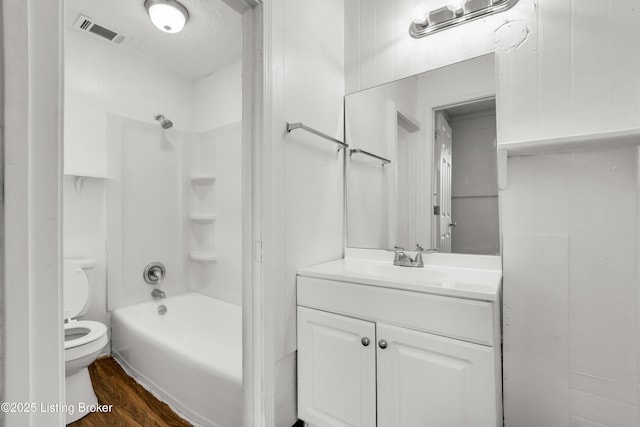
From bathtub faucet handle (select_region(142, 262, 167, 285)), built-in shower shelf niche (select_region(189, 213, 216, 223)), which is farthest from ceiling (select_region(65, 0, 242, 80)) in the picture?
bathtub faucet handle (select_region(142, 262, 167, 285))

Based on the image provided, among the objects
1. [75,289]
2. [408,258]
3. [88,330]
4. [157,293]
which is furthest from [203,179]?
[408,258]

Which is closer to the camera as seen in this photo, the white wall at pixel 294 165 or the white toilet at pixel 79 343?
the white wall at pixel 294 165

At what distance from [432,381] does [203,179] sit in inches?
88.6

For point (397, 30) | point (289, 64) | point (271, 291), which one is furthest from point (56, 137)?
point (397, 30)

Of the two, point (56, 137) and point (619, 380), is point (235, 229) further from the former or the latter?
point (619, 380)

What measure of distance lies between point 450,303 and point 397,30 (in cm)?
136

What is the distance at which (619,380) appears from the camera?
102 cm

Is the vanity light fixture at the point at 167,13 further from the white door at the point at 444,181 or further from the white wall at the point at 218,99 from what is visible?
the white door at the point at 444,181

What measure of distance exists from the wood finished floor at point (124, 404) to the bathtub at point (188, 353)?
0.14 ft

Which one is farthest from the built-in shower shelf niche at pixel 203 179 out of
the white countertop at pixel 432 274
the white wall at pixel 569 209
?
the white wall at pixel 569 209

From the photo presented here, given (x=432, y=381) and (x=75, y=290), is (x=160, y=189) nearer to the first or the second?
(x=75, y=290)

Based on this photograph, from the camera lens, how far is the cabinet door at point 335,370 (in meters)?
1.11

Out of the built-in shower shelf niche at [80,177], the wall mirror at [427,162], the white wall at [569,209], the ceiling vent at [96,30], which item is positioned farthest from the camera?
A: the built-in shower shelf niche at [80,177]

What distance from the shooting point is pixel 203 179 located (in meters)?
2.51
